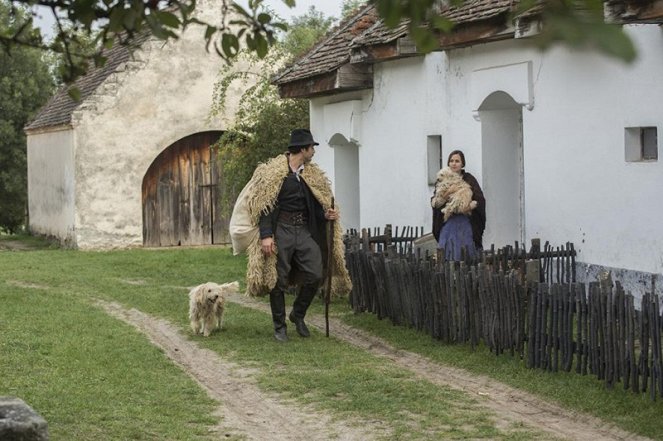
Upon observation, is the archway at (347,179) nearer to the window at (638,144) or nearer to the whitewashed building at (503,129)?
the whitewashed building at (503,129)

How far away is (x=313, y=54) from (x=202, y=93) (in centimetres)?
795

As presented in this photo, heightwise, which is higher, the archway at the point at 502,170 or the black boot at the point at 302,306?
the archway at the point at 502,170

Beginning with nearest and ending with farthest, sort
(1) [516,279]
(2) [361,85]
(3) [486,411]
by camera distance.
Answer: (3) [486,411] → (1) [516,279] → (2) [361,85]

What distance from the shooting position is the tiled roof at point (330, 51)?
1633 cm

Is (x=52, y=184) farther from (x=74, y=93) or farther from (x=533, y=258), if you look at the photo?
(x=74, y=93)

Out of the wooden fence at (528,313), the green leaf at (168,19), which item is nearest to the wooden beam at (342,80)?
the wooden fence at (528,313)

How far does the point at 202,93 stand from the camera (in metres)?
25.2

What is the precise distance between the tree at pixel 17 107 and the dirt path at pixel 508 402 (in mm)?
26262

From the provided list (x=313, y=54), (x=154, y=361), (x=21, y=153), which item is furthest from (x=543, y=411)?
(x=21, y=153)

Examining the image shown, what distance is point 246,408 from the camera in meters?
8.04

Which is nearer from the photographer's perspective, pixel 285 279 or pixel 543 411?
pixel 543 411

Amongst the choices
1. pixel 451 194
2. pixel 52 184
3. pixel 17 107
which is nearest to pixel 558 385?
pixel 451 194

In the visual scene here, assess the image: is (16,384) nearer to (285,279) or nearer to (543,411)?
(285,279)

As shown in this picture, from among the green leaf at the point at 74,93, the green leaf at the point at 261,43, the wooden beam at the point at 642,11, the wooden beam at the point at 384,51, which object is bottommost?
the green leaf at the point at 74,93
